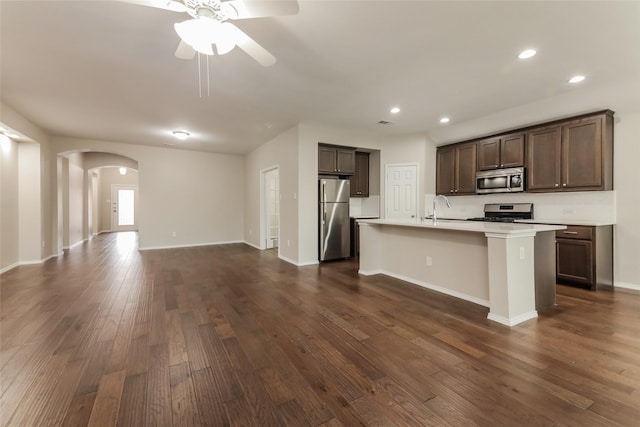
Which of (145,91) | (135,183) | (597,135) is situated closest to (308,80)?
(145,91)

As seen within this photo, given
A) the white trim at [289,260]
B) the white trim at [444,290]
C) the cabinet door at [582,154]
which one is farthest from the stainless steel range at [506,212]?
the white trim at [289,260]

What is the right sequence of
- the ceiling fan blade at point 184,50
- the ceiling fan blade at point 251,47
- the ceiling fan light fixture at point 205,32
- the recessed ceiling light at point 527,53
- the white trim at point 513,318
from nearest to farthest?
1. the ceiling fan light fixture at point 205,32
2. the ceiling fan blade at point 251,47
3. the ceiling fan blade at point 184,50
4. the white trim at point 513,318
5. the recessed ceiling light at point 527,53

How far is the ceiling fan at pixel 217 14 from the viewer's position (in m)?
1.64

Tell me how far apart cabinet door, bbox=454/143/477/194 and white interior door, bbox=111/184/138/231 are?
41.2ft

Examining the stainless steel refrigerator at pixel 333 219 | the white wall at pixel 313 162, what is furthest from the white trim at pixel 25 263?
the stainless steel refrigerator at pixel 333 219

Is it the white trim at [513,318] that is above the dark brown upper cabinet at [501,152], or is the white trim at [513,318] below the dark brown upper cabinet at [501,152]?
below

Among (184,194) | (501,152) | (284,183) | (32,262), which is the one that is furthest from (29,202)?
(501,152)

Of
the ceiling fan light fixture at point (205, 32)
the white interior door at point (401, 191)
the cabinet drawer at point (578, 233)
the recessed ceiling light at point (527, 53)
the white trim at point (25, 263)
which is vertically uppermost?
the recessed ceiling light at point (527, 53)

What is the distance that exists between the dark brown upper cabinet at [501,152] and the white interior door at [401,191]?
49.0 inches

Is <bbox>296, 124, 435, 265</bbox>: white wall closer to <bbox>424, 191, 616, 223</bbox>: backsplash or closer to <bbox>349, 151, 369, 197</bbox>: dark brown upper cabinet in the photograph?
<bbox>349, 151, 369, 197</bbox>: dark brown upper cabinet

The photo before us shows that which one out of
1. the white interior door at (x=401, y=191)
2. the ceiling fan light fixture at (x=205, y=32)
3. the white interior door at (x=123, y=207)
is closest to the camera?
the ceiling fan light fixture at (x=205, y=32)

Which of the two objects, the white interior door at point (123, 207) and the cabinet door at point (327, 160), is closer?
the cabinet door at point (327, 160)

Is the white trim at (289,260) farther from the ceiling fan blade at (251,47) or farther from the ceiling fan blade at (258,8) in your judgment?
the ceiling fan blade at (258,8)

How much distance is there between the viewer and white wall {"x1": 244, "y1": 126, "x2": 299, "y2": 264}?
16.9ft
